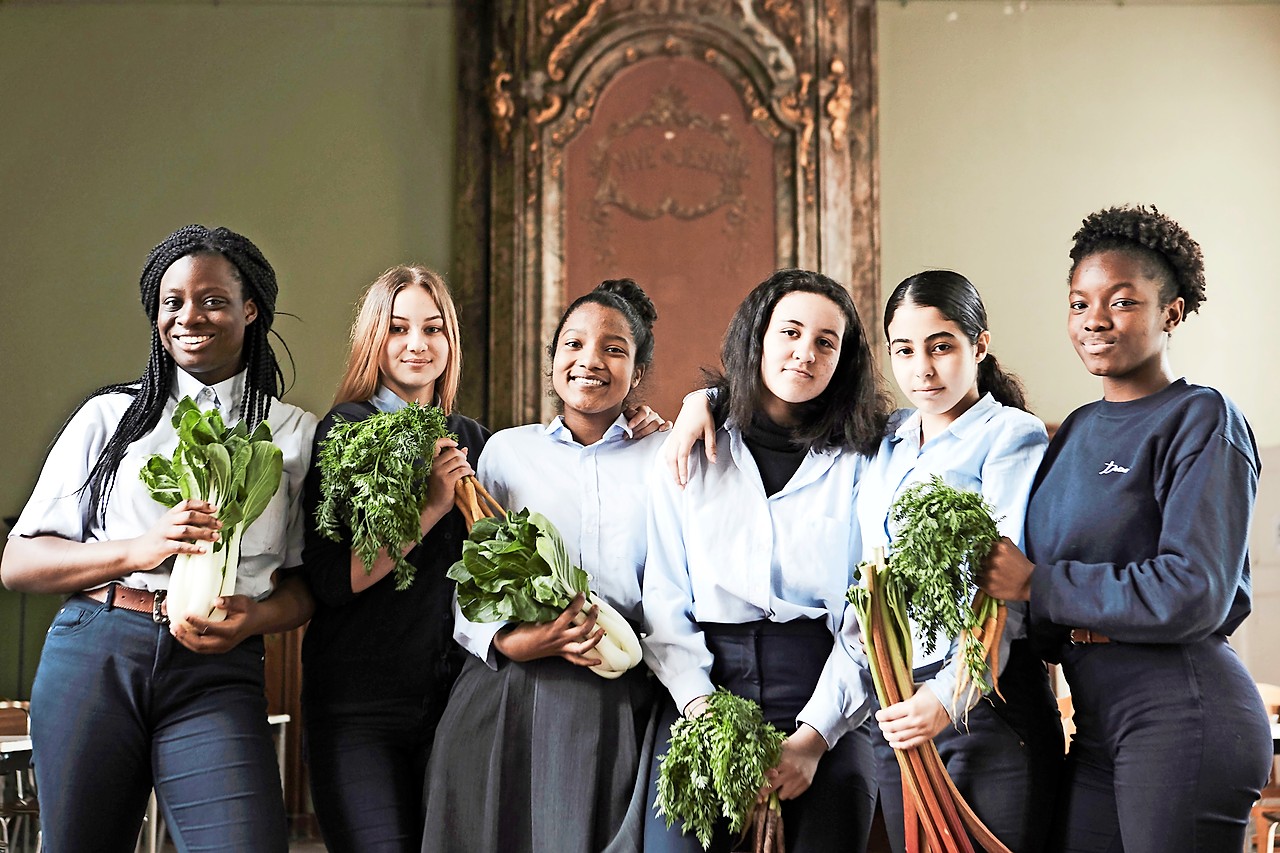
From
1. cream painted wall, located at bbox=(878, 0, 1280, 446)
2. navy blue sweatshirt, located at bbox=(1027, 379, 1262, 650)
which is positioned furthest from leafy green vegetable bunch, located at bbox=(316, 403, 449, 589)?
cream painted wall, located at bbox=(878, 0, 1280, 446)

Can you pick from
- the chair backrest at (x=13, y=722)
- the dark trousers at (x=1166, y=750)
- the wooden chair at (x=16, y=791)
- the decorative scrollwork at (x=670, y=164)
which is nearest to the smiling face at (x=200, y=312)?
the dark trousers at (x=1166, y=750)

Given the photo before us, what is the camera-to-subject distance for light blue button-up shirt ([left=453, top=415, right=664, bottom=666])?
2.70 metres

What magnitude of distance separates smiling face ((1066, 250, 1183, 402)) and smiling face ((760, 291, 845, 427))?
49cm

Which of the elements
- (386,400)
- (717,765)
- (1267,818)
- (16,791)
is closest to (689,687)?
(717,765)

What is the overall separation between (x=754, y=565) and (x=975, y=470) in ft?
1.57

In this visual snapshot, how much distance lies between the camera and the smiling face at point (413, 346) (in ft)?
9.56

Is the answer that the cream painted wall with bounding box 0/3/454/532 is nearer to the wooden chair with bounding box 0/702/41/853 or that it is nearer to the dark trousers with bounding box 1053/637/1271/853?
the wooden chair with bounding box 0/702/41/853

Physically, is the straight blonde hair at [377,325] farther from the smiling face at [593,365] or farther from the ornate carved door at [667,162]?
the ornate carved door at [667,162]

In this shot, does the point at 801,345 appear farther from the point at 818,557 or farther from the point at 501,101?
the point at 501,101

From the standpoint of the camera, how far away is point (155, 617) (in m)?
2.43

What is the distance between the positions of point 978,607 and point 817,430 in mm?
545

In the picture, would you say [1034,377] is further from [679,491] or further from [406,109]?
[679,491]

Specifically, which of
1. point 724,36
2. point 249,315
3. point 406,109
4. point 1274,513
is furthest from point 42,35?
point 1274,513

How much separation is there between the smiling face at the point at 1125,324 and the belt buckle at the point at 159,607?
5.94ft
